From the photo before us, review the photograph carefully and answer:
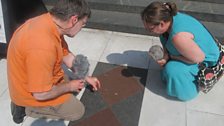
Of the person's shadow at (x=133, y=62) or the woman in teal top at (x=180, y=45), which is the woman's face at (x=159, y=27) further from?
the person's shadow at (x=133, y=62)

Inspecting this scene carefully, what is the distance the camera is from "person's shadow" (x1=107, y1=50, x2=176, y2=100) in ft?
11.0

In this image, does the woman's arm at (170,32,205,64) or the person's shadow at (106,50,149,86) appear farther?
the person's shadow at (106,50,149,86)

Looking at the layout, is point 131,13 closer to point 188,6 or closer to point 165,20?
point 188,6

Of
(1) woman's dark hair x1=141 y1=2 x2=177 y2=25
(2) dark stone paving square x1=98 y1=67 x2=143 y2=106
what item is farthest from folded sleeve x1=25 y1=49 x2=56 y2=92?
(2) dark stone paving square x1=98 y1=67 x2=143 y2=106

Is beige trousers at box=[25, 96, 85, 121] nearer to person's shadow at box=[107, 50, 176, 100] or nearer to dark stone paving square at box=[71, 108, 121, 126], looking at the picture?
dark stone paving square at box=[71, 108, 121, 126]

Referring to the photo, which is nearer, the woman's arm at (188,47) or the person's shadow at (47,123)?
the woman's arm at (188,47)

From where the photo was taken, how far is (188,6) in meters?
4.30

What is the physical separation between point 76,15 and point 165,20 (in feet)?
3.25

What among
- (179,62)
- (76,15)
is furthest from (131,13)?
(76,15)

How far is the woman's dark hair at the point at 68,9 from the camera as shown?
6.44 feet

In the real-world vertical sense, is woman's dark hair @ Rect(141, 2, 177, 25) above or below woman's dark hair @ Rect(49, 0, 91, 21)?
below

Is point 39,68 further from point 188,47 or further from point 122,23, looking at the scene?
point 122,23

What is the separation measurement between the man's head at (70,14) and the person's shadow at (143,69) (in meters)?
1.54

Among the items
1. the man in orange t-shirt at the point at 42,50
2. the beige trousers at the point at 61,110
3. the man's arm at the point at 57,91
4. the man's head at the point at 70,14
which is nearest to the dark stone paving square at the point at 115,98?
the beige trousers at the point at 61,110
